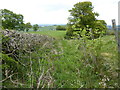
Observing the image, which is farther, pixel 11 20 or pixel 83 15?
pixel 11 20

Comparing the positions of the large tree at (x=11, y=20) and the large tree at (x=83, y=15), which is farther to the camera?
the large tree at (x=11, y=20)

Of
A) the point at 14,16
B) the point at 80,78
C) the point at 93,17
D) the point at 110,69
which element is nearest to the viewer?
the point at 80,78

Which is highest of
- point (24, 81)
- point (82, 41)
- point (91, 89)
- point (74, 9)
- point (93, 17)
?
point (74, 9)

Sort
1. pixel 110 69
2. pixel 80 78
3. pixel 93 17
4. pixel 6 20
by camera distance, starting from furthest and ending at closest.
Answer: pixel 6 20 < pixel 93 17 < pixel 110 69 < pixel 80 78

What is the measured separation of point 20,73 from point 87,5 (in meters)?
20.9

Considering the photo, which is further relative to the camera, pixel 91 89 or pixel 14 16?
pixel 14 16

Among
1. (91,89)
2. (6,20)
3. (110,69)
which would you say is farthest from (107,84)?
(6,20)

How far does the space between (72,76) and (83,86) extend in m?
0.67

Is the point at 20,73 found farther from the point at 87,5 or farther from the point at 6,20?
the point at 6,20

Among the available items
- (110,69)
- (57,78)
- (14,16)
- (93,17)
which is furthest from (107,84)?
(14,16)

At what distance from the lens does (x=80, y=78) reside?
12.7ft

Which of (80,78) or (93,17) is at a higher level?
(93,17)

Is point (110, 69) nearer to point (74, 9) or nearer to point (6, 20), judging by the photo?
point (74, 9)

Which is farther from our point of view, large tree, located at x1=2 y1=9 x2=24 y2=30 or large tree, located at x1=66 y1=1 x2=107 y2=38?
large tree, located at x1=2 y1=9 x2=24 y2=30
